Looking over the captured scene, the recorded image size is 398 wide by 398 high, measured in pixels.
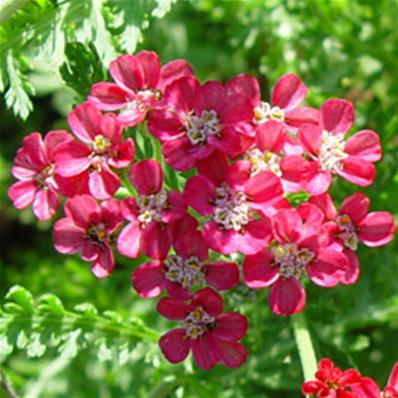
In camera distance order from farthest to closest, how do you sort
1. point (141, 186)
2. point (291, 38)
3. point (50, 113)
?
point (50, 113) < point (291, 38) < point (141, 186)

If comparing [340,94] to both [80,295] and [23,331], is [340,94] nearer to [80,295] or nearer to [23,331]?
[80,295]

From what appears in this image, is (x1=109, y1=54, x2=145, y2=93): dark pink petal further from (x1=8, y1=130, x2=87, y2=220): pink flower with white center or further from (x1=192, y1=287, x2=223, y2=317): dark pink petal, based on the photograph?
(x1=192, y1=287, x2=223, y2=317): dark pink petal

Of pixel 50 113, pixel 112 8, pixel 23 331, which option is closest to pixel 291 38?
pixel 112 8

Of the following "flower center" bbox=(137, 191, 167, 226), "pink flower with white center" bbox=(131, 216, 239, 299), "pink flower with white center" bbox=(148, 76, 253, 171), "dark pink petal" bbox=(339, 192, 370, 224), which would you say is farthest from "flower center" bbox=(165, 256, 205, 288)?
"dark pink petal" bbox=(339, 192, 370, 224)

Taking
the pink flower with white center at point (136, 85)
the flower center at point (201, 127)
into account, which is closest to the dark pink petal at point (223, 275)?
the flower center at point (201, 127)

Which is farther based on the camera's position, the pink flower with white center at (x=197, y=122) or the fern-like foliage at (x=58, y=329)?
the fern-like foliage at (x=58, y=329)

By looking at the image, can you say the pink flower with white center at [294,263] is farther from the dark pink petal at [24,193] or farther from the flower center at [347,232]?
the dark pink petal at [24,193]

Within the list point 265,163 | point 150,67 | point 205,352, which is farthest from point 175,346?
point 150,67
